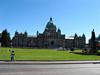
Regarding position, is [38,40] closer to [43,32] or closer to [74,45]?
[43,32]

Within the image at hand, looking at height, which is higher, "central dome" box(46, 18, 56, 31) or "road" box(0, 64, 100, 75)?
"central dome" box(46, 18, 56, 31)

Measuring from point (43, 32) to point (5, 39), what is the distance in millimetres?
46174

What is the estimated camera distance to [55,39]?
18050 centimetres

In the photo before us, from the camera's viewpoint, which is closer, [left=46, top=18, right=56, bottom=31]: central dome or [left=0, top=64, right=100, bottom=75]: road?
[left=0, top=64, right=100, bottom=75]: road

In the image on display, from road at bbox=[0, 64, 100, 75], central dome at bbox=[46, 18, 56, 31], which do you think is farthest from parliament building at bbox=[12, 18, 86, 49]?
road at bbox=[0, 64, 100, 75]

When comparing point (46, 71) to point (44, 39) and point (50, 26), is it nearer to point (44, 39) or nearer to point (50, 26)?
point (50, 26)

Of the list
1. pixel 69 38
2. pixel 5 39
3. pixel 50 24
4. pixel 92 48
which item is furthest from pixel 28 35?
pixel 92 48

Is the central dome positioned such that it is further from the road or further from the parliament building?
the road

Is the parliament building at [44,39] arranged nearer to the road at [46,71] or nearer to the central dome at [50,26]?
the central dome at [50,26]

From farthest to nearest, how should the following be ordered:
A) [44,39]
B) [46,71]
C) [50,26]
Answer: [44,39]
[50,26]
[46,71]

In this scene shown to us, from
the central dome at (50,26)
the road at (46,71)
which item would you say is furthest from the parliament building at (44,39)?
the road at (46,71)

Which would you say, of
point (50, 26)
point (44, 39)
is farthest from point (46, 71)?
point (44, 39)

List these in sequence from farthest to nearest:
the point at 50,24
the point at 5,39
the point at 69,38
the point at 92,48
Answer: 1. the point at 69,38
2. the point at 50,24
3. the point at 5,39
4. the point at 92,48

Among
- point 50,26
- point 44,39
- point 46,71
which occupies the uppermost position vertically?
point 50,26
